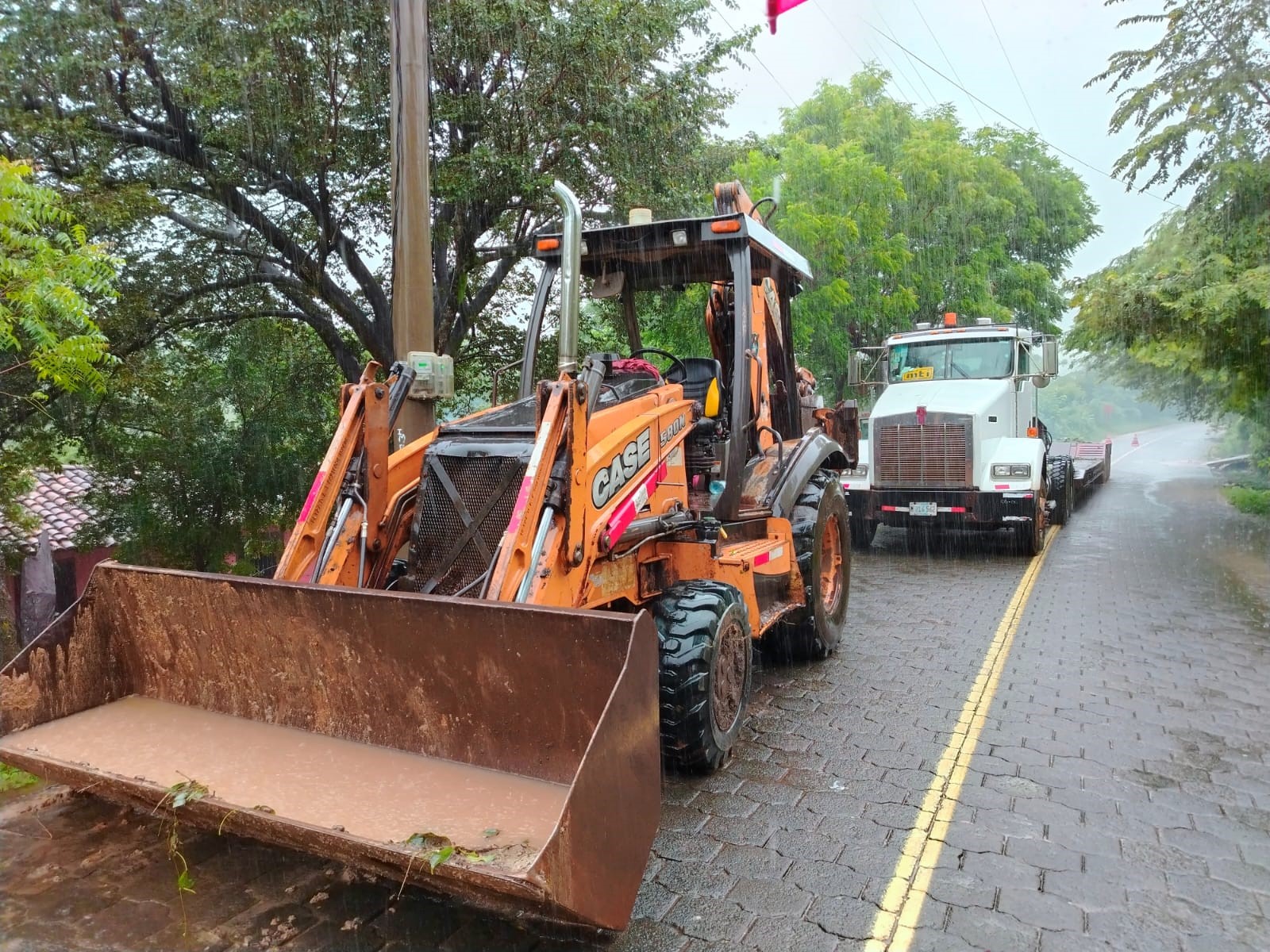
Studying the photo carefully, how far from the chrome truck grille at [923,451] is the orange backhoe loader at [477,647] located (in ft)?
19.6

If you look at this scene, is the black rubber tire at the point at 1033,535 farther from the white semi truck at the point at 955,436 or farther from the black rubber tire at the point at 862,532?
the black rubber tire at the point at 862,532

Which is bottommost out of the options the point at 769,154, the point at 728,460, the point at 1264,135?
the point at 728,460

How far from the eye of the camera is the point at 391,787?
3.08 meters

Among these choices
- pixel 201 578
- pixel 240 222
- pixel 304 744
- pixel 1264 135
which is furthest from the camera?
pixel 1264 135

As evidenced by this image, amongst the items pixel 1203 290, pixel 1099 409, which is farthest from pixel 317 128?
pixel 1099 409

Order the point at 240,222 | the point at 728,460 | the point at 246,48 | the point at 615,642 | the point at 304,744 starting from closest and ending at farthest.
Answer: the point at 615,642 < the point at 304,744 < the point at 728,460 < the point at 246,48 < the point at 240,222

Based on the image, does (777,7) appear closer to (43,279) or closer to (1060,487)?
→ (43,279)

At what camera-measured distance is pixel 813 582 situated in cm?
617

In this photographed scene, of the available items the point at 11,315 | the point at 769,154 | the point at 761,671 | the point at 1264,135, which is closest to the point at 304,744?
the point at 11,315

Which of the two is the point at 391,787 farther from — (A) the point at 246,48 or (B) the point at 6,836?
(A) the point at 246,48

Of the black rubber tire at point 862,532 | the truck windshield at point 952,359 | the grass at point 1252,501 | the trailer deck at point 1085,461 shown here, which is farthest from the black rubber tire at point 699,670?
the grass at point 1252,501

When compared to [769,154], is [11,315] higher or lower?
lower

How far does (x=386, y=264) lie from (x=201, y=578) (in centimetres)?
807

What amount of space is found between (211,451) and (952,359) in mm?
9597
